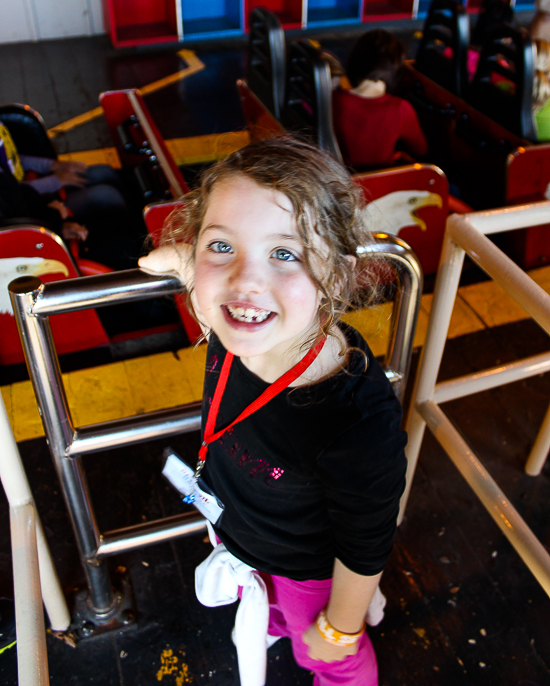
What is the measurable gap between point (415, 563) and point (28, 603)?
105cm

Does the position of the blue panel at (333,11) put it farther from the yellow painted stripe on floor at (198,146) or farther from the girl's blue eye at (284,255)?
the girl's blue eye at (284,255)

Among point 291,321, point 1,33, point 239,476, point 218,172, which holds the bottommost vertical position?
point 1,33

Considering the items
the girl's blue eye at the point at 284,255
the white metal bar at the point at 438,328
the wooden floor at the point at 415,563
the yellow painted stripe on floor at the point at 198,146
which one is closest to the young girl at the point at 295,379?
the girl's blue eye at the point at 284,255

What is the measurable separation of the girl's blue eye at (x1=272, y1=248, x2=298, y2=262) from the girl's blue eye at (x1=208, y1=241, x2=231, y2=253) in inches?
2.8

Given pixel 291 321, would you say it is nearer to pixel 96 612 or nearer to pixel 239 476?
pixel 239 476

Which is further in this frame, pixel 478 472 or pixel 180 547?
pixel 180 547

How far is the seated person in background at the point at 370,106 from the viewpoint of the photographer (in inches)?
99.8

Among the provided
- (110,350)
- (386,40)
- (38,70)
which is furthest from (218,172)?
(38,70)

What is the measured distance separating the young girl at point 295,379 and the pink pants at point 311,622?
62 millimetres

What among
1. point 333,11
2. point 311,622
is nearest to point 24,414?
point 311,622

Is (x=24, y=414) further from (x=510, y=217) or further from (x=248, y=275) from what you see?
(x=510, y=217)

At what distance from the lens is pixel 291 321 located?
0.80m

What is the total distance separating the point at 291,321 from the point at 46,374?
44 centimetres

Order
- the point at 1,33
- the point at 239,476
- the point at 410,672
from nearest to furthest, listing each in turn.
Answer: the point at 239,476 < the point at 410,672 < the point at 1,33
